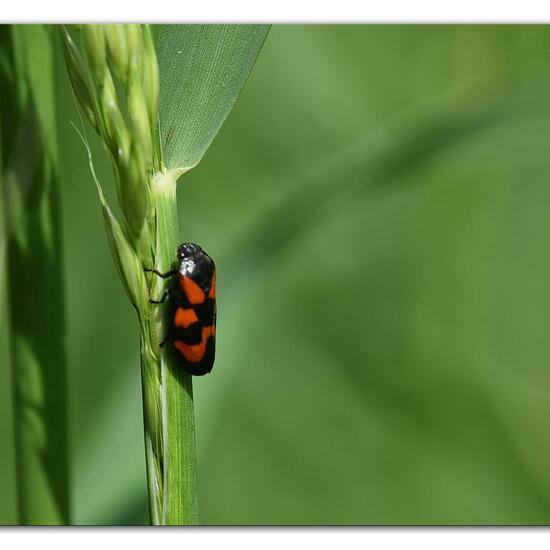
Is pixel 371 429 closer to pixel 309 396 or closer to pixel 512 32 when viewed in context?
pixel 309 396
